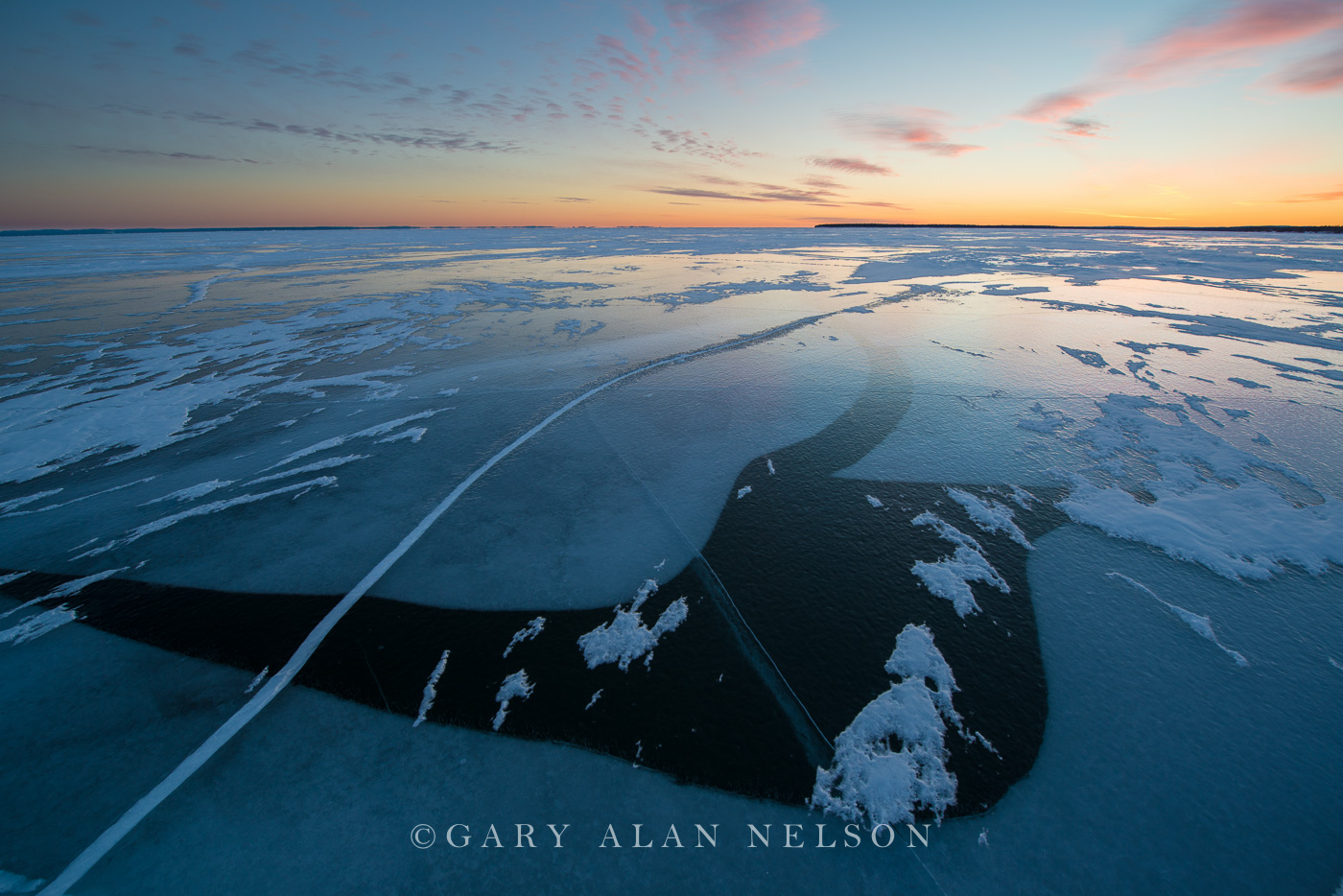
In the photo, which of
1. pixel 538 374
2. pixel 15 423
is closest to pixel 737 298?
pixel 538 374

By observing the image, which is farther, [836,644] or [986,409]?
[986,409]

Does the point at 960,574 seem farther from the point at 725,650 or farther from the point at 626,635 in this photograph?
the point at 626,635

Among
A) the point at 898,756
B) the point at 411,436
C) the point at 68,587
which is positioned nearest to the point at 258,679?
the point at 68,587

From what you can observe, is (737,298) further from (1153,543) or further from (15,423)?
(15,423)

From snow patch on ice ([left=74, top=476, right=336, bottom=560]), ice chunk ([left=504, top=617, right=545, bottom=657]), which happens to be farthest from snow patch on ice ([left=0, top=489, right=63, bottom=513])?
ice chunk ([left=504, top=617, right=545, bottom=657])

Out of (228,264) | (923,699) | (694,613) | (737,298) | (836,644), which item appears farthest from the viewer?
(228,264)

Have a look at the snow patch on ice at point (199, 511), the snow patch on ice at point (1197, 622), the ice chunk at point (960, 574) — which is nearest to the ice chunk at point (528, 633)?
the ice chunk at point (960, 574)
